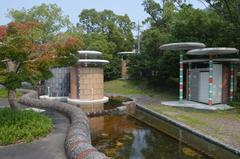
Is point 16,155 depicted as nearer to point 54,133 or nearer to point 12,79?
point 54,133

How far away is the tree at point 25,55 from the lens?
8.66 meters

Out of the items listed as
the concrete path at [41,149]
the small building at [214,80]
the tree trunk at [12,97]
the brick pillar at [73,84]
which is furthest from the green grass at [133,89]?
the concrete path at [41,149]

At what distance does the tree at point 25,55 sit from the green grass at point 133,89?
11977 mm

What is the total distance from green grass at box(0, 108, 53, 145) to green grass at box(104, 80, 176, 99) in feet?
41.0

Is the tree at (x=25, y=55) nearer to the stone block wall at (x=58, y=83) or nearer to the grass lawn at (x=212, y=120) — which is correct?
the grass lawn at (x=212, y=120)

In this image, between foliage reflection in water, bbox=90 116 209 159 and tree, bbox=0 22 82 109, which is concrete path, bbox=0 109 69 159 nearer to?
foliage reflection in water, bbox=90 116 209 159

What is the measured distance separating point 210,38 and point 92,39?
1990 centimetres

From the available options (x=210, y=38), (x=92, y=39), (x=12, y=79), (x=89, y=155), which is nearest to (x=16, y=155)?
(x=89, y=155)

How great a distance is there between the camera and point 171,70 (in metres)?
21.2

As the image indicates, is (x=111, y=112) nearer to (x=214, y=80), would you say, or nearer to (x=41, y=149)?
(x=214, y=80)

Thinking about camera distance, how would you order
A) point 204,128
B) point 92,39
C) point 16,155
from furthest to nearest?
point 92,39 < point 204,128 < point 16,155

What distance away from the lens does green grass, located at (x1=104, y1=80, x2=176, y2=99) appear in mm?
21737

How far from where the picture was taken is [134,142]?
948cm

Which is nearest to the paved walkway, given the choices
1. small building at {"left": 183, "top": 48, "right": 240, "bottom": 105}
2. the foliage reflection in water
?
the foliage reflection in water
